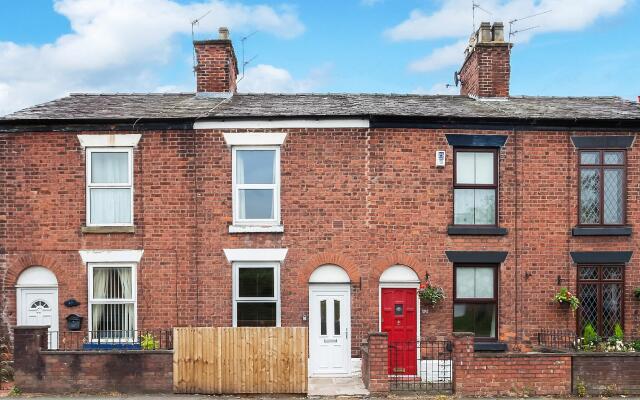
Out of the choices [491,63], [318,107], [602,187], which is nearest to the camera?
[602,187]

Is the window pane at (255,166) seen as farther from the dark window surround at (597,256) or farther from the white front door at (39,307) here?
the dark window surround at (597,256)

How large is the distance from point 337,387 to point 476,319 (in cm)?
378

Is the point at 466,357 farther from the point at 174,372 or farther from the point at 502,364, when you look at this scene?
the point at 174,372

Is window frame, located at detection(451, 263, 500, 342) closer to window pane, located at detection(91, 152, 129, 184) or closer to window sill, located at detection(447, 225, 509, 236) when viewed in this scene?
window sill, located at detection(447, 225, 509, 236)

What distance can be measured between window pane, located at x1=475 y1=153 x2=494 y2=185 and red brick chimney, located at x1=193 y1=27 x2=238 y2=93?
6811 millimetres

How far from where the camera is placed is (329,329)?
549 inches

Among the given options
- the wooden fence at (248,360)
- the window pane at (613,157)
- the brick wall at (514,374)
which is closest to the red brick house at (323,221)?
the window pane at (613,157)

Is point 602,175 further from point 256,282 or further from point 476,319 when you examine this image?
point 256,282

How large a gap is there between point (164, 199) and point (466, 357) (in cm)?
748

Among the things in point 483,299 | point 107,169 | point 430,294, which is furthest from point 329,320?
point 107,169

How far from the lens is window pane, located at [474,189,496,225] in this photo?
563 inches

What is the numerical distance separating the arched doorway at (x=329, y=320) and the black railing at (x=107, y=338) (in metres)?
3.28

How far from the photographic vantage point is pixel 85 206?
551 inches

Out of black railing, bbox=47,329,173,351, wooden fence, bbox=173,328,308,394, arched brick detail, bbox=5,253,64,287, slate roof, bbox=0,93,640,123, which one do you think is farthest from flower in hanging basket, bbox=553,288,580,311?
arched brick detail, bbox=5,253,64,287
